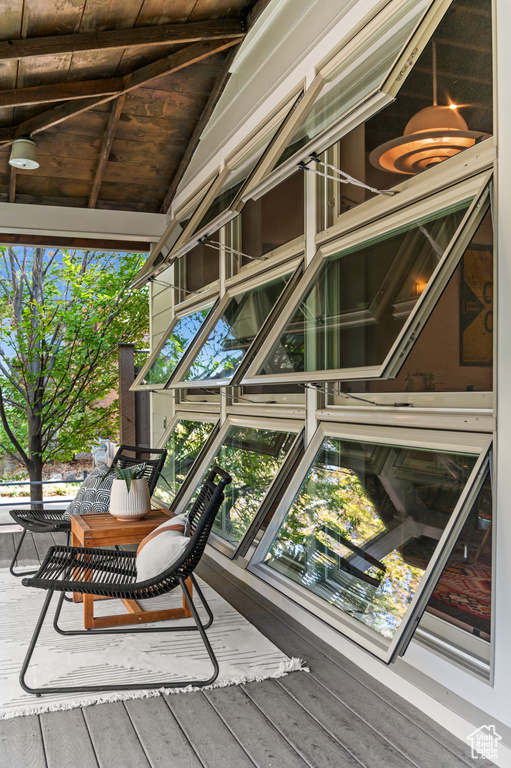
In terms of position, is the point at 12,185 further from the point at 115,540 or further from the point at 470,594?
the point at 470,594

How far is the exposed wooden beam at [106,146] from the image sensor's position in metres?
5.38

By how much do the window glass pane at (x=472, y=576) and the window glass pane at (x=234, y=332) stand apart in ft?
6.34

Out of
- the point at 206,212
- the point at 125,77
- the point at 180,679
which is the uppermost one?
the point at 125,77

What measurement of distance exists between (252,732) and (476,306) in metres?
1.69

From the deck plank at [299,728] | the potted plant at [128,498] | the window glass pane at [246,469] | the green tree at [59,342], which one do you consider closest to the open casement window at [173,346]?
the window glass pane at [246,469]

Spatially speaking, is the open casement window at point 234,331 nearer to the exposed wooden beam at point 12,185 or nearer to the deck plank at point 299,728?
the deck plank at point 299,728

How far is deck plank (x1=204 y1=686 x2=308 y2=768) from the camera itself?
2.04 metres

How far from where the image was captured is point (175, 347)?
5.67m

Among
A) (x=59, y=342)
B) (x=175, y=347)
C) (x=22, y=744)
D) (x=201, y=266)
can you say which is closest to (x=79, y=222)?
(x=201, y=266)

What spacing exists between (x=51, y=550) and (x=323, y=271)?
6.15ft

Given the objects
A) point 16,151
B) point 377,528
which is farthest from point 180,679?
point 16,151

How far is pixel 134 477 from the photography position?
3.77 meters

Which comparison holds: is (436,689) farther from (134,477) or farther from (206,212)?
(206,212)

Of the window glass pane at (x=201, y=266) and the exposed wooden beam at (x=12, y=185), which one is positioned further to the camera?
the exposed wooden beam at (x=12, y=185)
